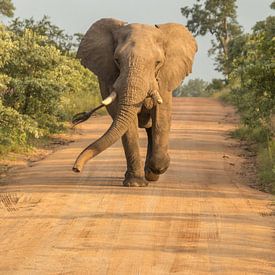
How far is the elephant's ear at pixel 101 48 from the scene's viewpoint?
1075 centimetres

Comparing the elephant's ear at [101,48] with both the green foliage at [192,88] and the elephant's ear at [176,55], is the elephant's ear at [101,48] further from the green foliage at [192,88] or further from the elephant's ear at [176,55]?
the green foliage at [192,88]

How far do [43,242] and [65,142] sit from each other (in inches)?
409

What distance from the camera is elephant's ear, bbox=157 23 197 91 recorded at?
10.7 m

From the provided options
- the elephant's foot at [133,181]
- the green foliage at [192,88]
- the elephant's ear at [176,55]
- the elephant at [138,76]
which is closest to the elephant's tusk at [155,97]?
the elephant at [138,76]

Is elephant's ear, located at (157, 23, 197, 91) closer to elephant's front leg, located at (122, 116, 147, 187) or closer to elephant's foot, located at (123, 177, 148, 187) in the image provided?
elephant's front leg, located at (122, 116, 147, 187)

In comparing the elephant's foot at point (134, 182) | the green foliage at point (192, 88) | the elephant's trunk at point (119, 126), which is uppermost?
the elephant's trunk at point (119, 126)

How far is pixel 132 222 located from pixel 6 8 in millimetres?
41581

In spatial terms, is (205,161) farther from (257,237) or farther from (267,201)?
(257,237)

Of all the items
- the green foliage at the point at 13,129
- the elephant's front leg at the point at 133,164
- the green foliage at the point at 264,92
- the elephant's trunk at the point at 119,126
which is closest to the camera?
the elephant's trunk at the point at 119,126

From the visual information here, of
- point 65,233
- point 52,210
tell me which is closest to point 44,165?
point 52,210

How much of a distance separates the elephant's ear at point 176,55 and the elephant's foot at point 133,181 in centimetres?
143

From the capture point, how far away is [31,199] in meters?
9.53

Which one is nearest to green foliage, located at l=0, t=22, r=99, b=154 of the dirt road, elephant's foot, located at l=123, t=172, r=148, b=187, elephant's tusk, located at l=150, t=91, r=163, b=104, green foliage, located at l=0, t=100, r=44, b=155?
green foliage, located at l=0, t=100, r=44, b=155

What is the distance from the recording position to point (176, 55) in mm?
10922
